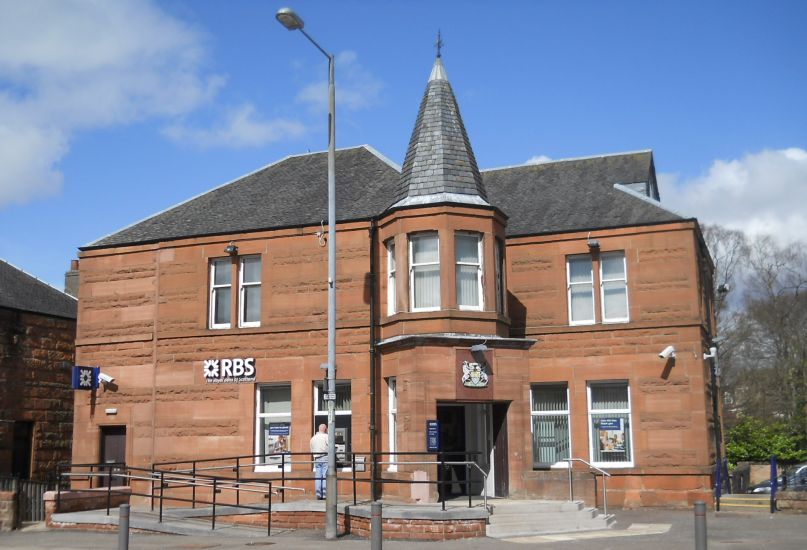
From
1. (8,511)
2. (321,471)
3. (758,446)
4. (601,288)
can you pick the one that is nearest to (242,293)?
(321,471)

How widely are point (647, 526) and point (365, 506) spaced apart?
5676 millimetres

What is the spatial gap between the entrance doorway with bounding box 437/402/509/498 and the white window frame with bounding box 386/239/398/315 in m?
2.64

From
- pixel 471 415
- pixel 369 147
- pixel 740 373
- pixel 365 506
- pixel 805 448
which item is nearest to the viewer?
pixel 365 506

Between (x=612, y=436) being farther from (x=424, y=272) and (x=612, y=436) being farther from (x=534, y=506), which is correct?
(x=424, y=272)

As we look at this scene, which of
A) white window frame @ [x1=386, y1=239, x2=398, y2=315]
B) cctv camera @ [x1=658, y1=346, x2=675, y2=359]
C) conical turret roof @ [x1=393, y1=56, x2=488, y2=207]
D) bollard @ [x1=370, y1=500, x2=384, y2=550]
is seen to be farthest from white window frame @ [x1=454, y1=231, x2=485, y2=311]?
bollard @ [x1=370, y1=500, x2=384, y2=550]

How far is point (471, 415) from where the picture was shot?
2089 centimetres

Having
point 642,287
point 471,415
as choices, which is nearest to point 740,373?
point 642,287

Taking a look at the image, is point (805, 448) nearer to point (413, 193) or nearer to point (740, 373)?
point (740, 373)

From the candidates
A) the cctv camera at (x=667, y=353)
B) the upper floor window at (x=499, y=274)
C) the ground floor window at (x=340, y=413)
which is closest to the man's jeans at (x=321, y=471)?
the ground floor window at (x=340, y=413)

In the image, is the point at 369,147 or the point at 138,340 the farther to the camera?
the point at 369,147

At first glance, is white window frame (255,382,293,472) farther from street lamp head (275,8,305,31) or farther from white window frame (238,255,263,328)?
street lamp head (275,8,305,31)

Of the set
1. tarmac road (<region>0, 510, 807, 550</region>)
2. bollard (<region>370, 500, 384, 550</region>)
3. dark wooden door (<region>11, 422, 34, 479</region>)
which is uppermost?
dark wooden door (<region>11, 422, 34, 479</region>)

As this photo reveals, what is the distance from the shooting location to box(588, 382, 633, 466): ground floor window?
22922mm

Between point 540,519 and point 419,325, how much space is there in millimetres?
5044
